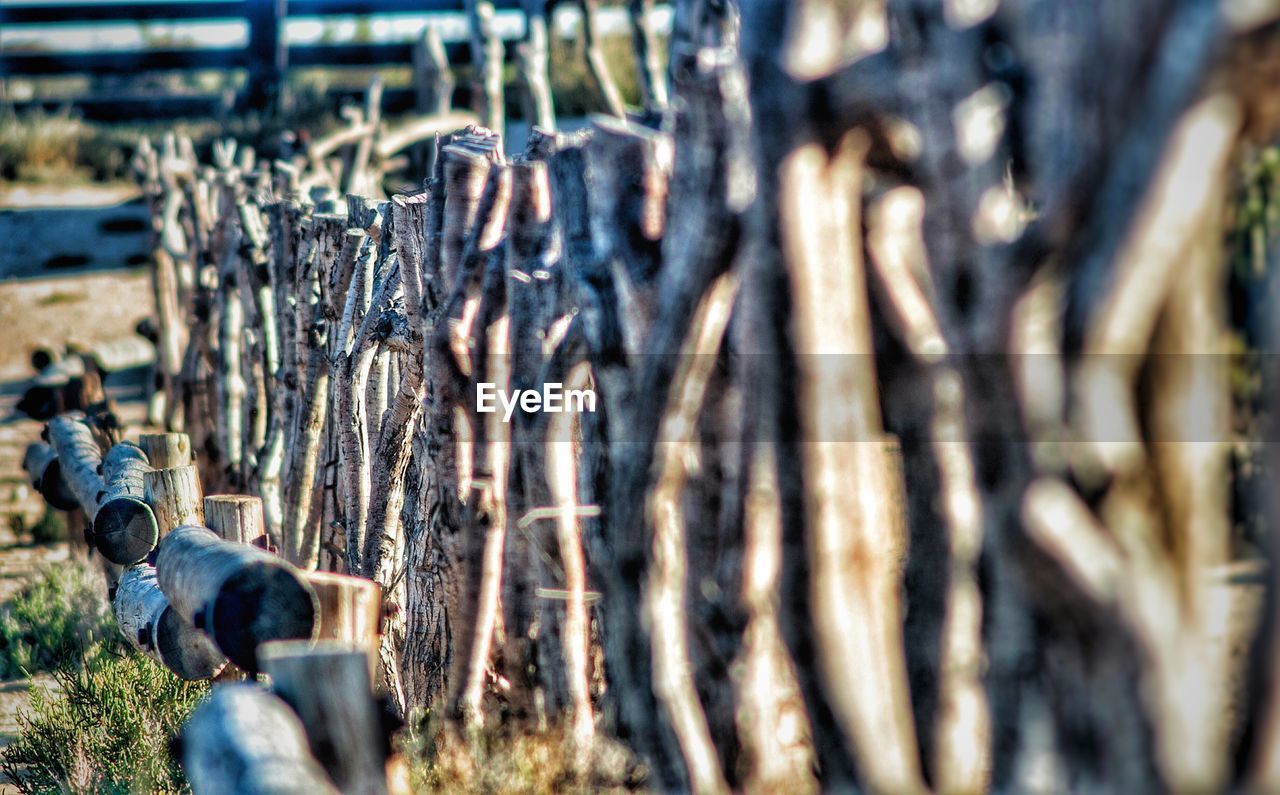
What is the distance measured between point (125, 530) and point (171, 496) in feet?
0.60

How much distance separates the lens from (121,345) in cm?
910

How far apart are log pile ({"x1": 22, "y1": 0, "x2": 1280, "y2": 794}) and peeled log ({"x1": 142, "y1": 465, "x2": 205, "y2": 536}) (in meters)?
1.04

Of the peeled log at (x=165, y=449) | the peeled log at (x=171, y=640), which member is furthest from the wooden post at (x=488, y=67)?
the peeled log at (x=171, y=640)

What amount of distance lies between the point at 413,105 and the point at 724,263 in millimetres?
14293

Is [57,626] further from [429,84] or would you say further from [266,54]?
[266,54]

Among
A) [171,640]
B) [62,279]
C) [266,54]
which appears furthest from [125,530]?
[266,54]

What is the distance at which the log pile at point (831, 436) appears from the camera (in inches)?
55.8

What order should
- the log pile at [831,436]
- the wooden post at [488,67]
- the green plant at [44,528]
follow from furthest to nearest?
1. the wooden post at [488,67]
2. the green plant at [44,528]
3. the log pile at [831,436]

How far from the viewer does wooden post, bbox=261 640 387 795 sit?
6.66 feet

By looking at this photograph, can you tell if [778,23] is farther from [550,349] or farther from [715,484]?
[550,349]

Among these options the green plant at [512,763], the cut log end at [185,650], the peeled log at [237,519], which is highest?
the peeled log at [237,519]

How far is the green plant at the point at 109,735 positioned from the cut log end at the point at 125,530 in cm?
40

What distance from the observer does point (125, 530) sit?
→ 4.27 m

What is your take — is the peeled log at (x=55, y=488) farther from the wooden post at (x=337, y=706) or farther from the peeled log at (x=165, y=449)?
the wooden post at (x=337, y=706)
